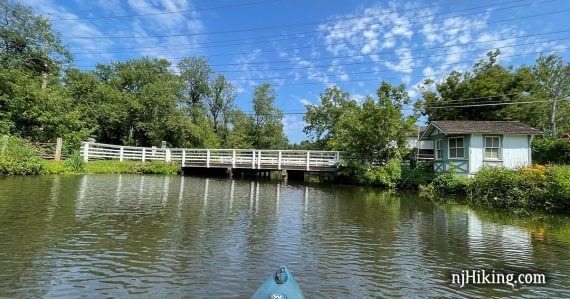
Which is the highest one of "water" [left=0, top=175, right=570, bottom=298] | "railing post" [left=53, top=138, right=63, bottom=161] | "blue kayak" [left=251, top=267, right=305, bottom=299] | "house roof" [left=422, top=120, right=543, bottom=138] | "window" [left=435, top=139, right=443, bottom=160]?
"house roof" [left=422, top=120, right=543, bottom=138]

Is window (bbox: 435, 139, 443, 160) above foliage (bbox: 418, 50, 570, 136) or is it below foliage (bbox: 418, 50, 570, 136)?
below

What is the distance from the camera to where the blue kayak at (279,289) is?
13.9 ft

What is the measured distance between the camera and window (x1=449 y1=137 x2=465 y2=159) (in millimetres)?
22062

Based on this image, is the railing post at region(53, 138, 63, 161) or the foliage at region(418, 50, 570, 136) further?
the foliage at region(418, 50, 570, 136)

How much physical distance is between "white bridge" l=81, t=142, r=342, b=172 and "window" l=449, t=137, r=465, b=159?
8237mm

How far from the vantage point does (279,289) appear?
4.31m

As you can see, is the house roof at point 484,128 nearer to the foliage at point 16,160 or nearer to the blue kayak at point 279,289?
the blue kayak at point 279,289

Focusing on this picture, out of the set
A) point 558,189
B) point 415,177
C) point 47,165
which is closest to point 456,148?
point 415,177

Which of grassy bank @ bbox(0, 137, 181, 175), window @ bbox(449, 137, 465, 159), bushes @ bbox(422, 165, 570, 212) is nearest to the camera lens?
bushes @ bbox(422, 165, 570, 212)

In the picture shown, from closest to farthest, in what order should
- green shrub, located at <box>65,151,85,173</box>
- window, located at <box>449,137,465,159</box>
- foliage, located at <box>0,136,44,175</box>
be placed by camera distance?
foliage, located at <box>0,136,44,175</box> < window, located at <box>449,137,465,159</box> < green shrub, located at <box>65,151,85,173</box>

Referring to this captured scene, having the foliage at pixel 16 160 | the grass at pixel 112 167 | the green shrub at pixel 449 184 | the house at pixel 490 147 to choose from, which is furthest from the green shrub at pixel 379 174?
the foliage at pixel 16 160

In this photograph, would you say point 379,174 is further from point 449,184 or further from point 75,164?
point 75,164

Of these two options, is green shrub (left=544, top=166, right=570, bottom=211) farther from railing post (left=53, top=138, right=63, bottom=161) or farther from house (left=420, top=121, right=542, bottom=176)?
railing post (left=53, top=138, right=63, bottom=161)

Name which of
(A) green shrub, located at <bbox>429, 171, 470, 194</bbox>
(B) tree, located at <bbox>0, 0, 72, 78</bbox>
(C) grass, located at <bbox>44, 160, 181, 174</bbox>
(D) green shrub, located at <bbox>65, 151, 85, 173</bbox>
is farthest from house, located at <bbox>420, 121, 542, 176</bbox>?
(B) tree, located at <bbox>0, 0, 72, 78</bbox>
